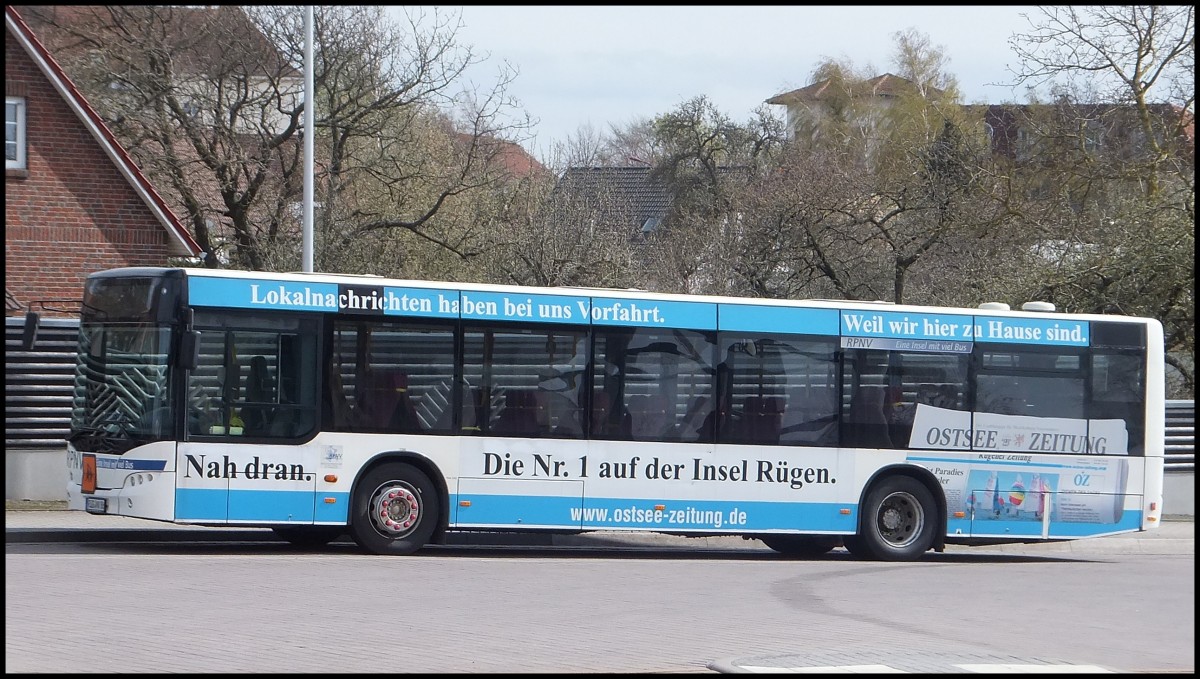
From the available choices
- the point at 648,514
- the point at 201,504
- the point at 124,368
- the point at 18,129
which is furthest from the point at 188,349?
the point at 18,129

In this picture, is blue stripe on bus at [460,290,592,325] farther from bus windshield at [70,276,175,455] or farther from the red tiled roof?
the red tiled roof

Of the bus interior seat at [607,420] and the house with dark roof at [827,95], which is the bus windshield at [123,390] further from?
the house with dark roof at [827,95]

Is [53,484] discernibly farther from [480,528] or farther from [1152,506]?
[1152,506]

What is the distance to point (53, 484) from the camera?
19.0m

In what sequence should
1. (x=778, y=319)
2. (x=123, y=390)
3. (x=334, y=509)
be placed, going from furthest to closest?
1. (x=778, y=319)
2. (x=334, y=509)
3. (x=123, y=390)

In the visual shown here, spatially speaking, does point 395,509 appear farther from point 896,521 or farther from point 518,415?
point 896,521

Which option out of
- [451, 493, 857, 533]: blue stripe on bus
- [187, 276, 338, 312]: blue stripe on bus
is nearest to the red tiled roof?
[187, 276, 338, 312]: blue stripe on bus

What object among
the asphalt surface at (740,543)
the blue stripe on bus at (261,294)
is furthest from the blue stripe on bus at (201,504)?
the asphalt surface at (740,543)

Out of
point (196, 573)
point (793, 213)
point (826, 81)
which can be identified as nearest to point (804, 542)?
point (196, 573)

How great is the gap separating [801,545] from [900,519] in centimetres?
172

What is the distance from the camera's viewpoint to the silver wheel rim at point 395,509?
14531mm

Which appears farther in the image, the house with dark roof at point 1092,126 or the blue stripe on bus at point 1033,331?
the house with dark roof at point 1092,126

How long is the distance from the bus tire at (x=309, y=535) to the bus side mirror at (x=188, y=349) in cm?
249

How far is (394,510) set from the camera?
14594 millimetres
